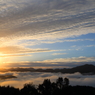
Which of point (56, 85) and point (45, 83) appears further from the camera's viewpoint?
point (56, 85)

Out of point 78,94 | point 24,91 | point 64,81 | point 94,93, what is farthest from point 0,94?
point 94,93

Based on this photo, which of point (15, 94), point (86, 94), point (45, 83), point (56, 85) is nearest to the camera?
point (15, 94)

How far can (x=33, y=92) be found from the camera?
73.1 meters

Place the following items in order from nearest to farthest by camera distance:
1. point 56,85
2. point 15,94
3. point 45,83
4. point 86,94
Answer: point 15,94 → point 86,94 → point 45,83 → point 56,85

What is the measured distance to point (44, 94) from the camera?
79812 mm

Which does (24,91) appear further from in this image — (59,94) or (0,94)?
(0,94)

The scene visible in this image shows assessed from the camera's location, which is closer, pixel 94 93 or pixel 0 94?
pixel 94 93

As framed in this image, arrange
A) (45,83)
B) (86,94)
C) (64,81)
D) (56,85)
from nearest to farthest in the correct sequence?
(86,94)
(45,83)
(56,85)
(64,81)

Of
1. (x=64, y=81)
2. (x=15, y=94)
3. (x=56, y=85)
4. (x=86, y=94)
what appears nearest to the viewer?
(x=15, y=94)

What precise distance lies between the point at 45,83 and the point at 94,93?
92.1 feet

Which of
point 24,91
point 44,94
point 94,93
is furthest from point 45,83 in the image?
point 94,93

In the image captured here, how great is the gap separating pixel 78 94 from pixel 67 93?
20.1 ft

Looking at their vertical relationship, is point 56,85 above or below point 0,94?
above

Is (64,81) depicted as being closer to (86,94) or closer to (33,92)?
(86,94)
